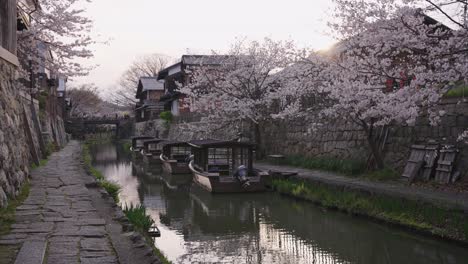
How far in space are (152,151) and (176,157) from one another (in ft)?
19.3

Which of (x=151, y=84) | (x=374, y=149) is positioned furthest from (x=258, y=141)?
(x=151, y=84)

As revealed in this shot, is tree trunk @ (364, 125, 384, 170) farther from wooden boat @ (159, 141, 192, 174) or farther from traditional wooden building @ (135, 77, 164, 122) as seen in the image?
traditional wooden building @ (135, 77, 164, 122)

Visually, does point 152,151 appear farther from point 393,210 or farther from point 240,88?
point 393,210

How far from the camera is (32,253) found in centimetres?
544

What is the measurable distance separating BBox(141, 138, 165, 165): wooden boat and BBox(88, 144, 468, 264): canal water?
13608 mm

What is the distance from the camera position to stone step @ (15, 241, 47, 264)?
16.9 feet

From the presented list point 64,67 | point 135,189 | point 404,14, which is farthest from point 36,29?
point 404,14

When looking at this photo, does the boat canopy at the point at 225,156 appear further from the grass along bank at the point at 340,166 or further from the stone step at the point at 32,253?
the stone step at the point at 32,253

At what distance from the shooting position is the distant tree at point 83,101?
73.7m

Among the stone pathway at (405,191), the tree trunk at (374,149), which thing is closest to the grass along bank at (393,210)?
the stone pathway at (405,191)

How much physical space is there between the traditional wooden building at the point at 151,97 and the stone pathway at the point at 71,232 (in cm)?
4690

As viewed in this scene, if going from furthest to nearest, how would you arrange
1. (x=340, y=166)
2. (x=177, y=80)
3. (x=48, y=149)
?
(x=177, y=80)
(x=48, y=149)
(x=340, y=166)

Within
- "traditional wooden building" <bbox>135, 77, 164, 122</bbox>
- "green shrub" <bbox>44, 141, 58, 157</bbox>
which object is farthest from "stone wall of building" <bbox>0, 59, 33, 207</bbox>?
"traditional wooden building" <bbox>135, 77, 164, 122</bbox>

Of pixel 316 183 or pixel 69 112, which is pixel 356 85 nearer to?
pixel 316 183
